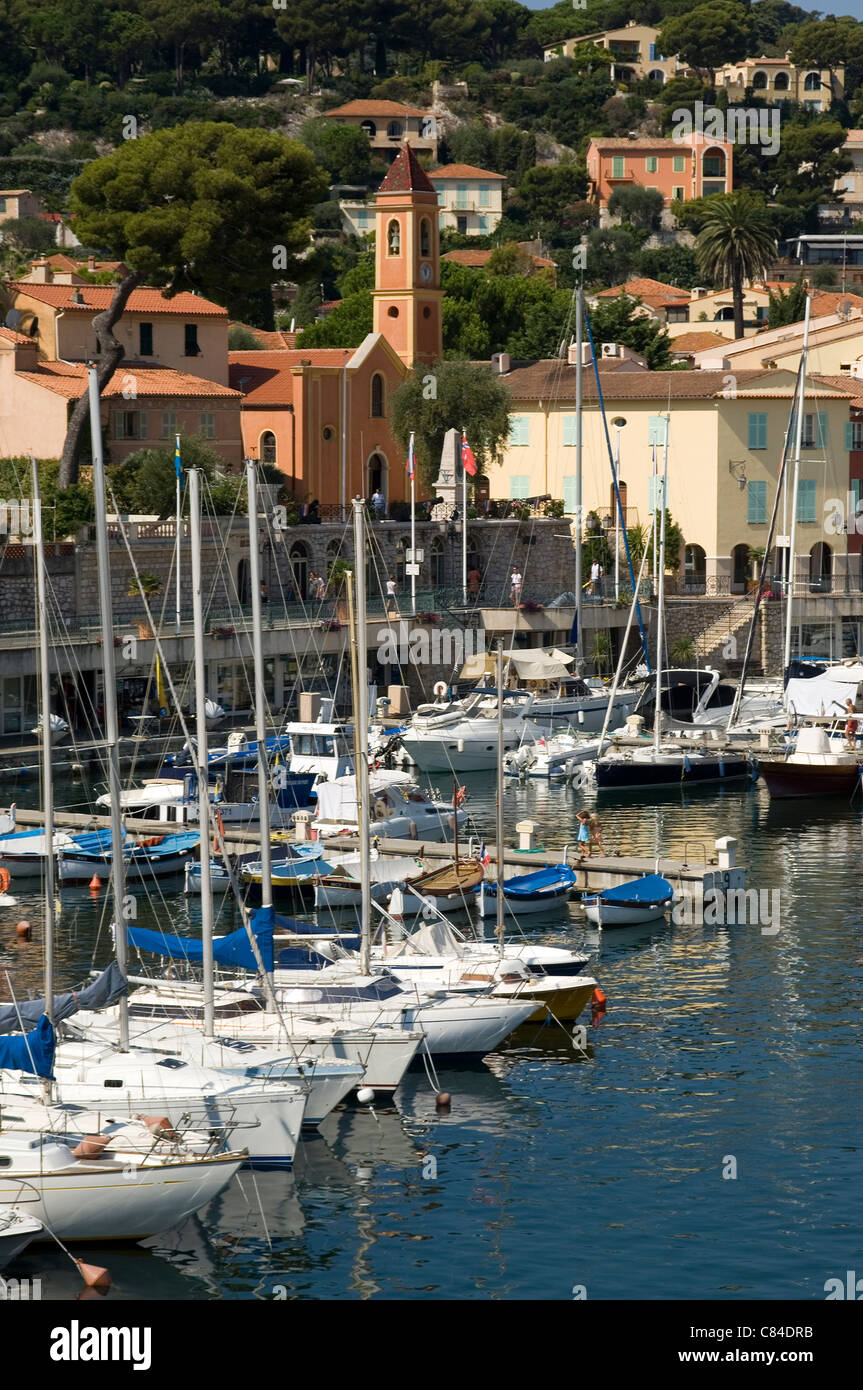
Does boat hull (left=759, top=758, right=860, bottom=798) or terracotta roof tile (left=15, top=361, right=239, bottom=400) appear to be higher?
terracotta roof tile (left=15, top=361, right=239, bottom=400)

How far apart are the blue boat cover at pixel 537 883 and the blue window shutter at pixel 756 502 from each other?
132 ft

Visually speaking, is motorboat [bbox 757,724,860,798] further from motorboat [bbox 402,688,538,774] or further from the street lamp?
the street lamp

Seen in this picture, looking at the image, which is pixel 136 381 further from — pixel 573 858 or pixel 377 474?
pixel 573 858

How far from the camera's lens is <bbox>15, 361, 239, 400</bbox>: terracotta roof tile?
68438mm

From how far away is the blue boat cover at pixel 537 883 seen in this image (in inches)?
1540

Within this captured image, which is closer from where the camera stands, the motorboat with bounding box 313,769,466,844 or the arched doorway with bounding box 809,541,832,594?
the motorboat with bounding box 313,769,466,844

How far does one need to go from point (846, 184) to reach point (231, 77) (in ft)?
164

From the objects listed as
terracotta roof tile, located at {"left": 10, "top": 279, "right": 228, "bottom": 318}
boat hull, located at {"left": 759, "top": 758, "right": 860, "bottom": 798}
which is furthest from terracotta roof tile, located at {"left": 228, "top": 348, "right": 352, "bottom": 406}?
boat hull, located at {"left": 759, "top": 758, "right": 860, "bottom": 798}

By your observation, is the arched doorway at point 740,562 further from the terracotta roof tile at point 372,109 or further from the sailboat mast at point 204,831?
the terracotta roof tile at point 372,109
